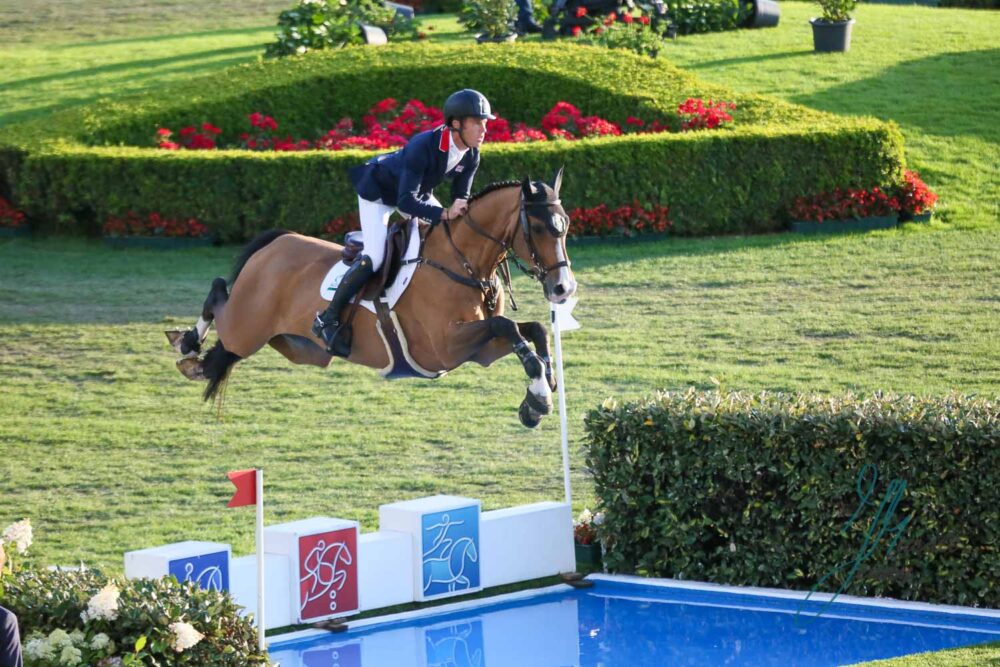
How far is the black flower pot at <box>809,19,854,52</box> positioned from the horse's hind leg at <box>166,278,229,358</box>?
1800 cm

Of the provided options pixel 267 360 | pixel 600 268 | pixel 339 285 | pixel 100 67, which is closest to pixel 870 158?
pixel 600 268

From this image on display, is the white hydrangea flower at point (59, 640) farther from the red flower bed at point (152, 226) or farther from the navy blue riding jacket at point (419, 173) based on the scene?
the red flower bed at point (152, 226)

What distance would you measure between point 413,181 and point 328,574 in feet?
8.64

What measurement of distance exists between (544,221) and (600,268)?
948 cm

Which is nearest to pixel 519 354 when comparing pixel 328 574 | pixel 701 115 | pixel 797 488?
pixel 328 574

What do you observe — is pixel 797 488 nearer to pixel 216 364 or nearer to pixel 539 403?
pixel 539 403

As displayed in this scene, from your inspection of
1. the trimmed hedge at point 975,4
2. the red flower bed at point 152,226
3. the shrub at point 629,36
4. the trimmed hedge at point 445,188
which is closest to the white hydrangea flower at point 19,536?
the trimmed hedge at point 445,188

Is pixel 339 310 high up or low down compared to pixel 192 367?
up

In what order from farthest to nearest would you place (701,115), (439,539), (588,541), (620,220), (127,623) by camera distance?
(701,115)
(620,220)
(588,541)
(439,539)
(127,623)

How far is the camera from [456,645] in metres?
8.72

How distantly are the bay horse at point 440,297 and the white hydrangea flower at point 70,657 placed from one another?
2601 millimetres

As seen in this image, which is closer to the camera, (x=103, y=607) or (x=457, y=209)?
(x=103, y=607)

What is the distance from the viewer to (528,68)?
20672mm

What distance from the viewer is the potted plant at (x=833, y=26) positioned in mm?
25000
